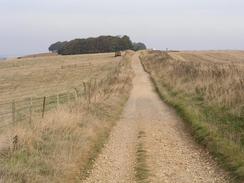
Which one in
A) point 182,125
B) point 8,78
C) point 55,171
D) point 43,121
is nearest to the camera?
point 55,171

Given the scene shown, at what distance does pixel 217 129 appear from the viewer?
13852 millimetres

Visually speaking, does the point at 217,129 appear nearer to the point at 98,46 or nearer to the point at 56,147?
the point at 56,147

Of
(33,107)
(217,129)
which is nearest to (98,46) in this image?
(33,107)

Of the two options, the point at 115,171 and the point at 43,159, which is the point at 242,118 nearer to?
the point at 115,171

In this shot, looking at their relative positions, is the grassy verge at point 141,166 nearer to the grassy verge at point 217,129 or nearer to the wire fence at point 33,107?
the grassy verge at point 217,129

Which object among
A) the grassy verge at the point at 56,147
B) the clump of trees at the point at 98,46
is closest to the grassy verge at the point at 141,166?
the grassy verge at the point at 56,147

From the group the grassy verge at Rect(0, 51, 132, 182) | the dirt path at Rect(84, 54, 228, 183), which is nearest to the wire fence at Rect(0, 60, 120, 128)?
the grassy verge at Rect(0, 51, 132, 182)

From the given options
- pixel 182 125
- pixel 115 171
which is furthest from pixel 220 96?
pixel 115 171

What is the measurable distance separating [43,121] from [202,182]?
603cm

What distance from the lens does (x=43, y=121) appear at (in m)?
14.3

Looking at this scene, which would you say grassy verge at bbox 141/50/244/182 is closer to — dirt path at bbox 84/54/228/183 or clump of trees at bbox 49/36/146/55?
dirt path at bbox 84/54/228/183

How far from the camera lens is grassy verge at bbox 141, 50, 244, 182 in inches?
425

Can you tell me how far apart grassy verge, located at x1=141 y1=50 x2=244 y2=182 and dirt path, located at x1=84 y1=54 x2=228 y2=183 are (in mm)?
285

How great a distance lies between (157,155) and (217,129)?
2.44 metres
